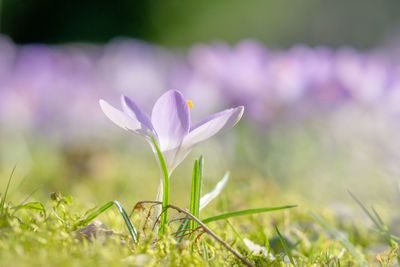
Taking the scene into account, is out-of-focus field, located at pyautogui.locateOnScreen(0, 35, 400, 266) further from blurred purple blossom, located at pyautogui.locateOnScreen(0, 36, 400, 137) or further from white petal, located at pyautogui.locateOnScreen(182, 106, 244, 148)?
white petal, located at pyautogui.locateOnScreen(182, 106, 244, 148)

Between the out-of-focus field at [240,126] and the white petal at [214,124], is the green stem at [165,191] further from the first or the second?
the out-of-focus field at [240,126]

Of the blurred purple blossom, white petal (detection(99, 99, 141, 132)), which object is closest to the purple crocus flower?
white petal (detection(99, 99, 141, 132))

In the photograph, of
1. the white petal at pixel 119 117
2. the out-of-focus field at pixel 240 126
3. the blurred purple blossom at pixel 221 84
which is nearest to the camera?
the white petal at pixel 119 117

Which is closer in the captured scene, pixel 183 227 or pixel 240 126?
pixel 183 227

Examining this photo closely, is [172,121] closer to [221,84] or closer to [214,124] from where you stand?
[214,124]

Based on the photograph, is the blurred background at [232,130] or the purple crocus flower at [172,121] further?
the blurred background at [232,130]

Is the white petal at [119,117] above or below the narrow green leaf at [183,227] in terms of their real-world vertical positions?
above

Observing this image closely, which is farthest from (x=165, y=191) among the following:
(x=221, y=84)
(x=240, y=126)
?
(x=240, y=126)

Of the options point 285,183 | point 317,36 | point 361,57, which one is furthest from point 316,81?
point 317,36

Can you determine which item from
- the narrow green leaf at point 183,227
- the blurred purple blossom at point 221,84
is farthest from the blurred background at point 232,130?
the narrow green leaf at point 183,227

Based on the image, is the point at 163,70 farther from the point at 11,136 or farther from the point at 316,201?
the point at 316,201
